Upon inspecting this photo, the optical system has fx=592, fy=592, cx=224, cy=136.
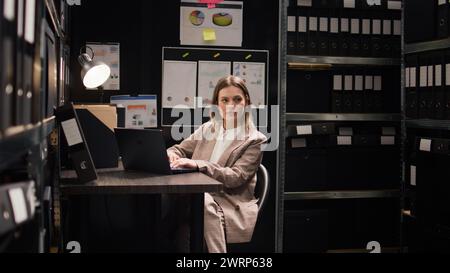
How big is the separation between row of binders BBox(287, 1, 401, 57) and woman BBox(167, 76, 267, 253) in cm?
81

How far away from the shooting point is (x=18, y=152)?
3.13 ft

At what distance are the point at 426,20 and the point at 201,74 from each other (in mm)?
1399

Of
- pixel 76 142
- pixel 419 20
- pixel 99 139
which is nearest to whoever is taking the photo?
pixel 76 142

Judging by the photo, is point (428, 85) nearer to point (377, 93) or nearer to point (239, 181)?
point (377, 93)

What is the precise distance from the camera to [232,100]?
3010 mm

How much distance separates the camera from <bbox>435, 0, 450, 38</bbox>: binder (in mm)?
3205

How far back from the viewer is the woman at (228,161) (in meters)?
2.58

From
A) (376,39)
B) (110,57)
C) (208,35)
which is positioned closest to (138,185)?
(110,57)

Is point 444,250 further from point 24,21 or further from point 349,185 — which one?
point 24,21

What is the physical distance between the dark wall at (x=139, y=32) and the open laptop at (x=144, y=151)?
119cm

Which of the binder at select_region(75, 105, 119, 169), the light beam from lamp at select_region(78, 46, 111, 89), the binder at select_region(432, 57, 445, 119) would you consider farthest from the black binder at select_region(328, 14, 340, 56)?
the binder at select_region(75, 105, 119, 169)

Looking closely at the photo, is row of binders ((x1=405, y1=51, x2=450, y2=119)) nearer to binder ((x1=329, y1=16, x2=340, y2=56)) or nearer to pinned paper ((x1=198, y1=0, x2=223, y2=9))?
binder ((x1=329, y1=16, x2=340, y2=56))
